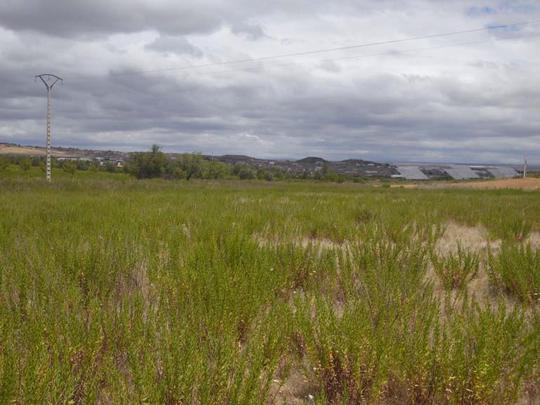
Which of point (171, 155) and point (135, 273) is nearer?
point (135, 273)

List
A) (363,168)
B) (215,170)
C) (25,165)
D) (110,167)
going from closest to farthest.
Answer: (25,165) < (215,170) < (110,167) < (363,168)

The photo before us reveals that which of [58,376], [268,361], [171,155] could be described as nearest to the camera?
[58,376]

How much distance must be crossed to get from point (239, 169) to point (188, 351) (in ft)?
314

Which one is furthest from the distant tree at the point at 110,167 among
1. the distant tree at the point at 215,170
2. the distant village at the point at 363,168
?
the distant tree at the point at 215,170

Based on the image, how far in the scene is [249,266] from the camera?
12.6 feet

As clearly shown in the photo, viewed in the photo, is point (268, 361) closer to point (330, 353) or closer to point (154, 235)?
point (330, 353)

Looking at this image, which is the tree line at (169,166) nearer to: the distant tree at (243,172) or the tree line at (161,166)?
the tree line at (161,166)

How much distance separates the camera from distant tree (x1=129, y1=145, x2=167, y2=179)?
255 ft

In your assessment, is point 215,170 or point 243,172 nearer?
point 215,170

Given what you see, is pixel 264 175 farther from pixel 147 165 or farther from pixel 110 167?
pixel 110 167

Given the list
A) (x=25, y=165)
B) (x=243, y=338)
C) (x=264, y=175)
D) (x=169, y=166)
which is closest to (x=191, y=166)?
(x=169, y=166)

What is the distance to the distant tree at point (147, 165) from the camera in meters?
77.7

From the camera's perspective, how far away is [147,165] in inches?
3076

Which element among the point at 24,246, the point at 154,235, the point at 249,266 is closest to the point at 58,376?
the point at 249,266
